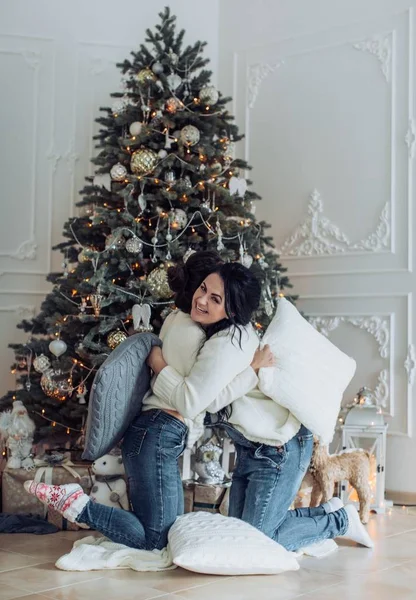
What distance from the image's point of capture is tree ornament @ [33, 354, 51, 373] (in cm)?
393

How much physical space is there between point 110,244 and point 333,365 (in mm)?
1363

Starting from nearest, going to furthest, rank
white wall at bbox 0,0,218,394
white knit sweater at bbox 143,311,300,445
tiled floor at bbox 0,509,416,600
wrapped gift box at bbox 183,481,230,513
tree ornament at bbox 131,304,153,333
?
tiled floor at bbox 0,509,416,600 → white knit sweater at bbox 143,311,300,445 → wrapped gift box at bbox 183,481,230,513 → tree ornament at bbox 131,304,153,333 → white wall at bbox 0,0,218,394

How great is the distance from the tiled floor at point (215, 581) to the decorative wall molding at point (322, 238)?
6.63 feet

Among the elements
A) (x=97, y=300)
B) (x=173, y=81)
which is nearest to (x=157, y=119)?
(x=173, y=81)

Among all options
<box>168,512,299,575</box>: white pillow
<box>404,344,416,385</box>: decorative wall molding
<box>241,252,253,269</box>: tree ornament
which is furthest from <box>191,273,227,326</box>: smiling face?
<box>404,344,416,385</box>: decorative wall molding

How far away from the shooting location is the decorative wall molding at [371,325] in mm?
4656

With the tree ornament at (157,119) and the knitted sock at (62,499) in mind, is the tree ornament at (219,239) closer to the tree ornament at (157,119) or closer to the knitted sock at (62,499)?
the tree ornament at (157,119)

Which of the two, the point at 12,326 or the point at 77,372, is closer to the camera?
the point at 77,372

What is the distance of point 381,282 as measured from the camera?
15.4ft

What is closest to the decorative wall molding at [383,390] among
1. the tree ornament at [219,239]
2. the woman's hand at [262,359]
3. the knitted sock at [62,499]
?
the tree ornament at [219,239]

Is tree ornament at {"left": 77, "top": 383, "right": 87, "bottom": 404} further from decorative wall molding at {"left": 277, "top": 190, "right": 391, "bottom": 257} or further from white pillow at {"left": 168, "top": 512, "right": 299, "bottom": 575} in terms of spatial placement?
decorative wall molding at {"left": 277, "top": 190, "right": 391, "bottom": 257}

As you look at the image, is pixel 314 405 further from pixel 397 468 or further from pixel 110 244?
pixel 397 468

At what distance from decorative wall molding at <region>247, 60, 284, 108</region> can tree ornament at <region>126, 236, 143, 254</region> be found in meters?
1.71

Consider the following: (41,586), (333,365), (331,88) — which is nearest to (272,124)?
(331,88)
